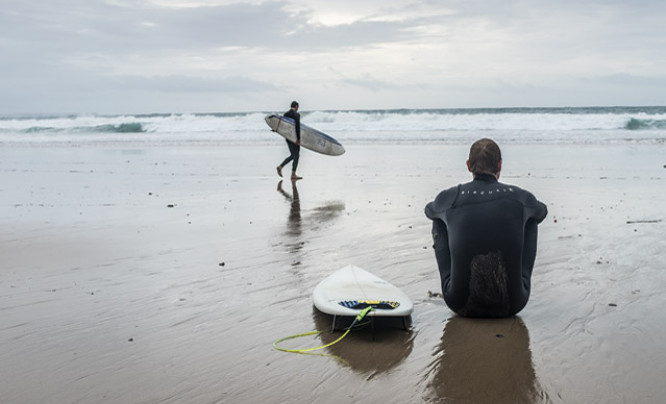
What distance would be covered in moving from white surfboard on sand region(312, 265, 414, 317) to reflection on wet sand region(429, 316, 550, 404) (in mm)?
373

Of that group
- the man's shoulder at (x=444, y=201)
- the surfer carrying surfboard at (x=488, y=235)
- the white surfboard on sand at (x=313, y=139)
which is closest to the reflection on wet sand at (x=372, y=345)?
the surfer carrying surfboard at (x=488, y=235)

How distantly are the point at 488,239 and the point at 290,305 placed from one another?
160 centimetres

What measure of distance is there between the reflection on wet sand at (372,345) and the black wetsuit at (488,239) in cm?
49

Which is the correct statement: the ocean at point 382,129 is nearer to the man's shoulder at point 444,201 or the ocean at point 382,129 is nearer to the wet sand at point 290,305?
the wet sand at point 290,305

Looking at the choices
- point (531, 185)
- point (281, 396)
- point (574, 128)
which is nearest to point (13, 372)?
point (281, 396)

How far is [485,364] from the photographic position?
363 cm

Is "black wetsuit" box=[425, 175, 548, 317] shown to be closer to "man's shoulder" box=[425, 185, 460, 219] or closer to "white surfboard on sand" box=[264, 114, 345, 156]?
"man's shoulder" box=[425, 185, 460, 219]

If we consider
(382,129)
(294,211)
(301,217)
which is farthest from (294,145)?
(382,129)

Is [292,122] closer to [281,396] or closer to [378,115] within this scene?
[281,396]

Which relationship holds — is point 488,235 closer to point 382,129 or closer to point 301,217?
point 301,217

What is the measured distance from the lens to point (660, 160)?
1628cm

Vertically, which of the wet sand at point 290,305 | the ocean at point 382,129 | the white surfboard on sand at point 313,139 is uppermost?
the white surfboard on sand at point 313,139

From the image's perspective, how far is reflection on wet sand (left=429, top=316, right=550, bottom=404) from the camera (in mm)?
3233

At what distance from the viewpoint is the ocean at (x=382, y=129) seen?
92.2 feet
